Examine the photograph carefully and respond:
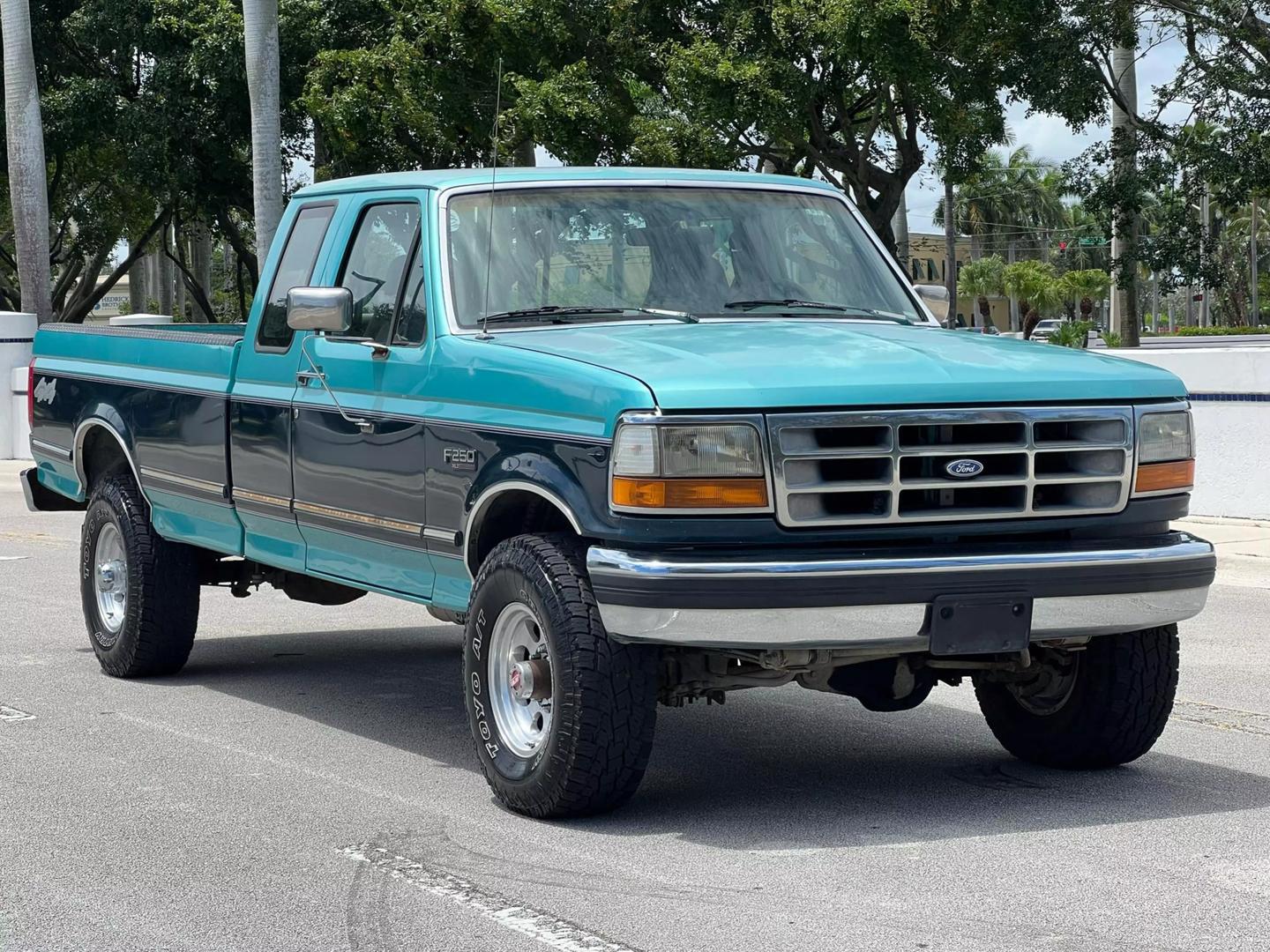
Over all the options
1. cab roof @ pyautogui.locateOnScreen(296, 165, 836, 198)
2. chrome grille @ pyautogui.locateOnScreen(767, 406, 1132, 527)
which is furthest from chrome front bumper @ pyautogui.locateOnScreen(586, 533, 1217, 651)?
cab roof @ pyautogui.locateOnScreen(296, 165, 836, 198)

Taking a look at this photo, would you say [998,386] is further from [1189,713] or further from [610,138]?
[610,138]

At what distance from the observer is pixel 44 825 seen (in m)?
6.16

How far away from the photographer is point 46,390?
9.86 meters

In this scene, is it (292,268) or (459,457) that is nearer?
(459,457)

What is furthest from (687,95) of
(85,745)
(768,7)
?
(85,745)

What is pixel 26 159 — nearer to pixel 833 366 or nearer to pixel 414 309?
pixel 414 309

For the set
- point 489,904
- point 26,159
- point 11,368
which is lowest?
point 489,904

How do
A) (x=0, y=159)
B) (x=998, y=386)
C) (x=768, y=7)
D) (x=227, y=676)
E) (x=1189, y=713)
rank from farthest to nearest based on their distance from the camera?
(x=0, y=159)
(x=768, y=7)
(x=227, y=676)
(x=1189, y=713)
(x=998, y=386)

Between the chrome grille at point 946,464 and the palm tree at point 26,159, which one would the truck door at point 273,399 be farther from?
the palm tree at point 26,159

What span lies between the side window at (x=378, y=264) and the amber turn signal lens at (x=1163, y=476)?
8.77 ft

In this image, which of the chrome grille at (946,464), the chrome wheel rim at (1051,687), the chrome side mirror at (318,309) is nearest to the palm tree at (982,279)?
the chrome wheel rim at (1051,687)

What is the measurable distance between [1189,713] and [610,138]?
19442mm

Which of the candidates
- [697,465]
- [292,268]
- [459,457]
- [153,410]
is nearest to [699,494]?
[697,465]

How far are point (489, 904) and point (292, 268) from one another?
362 cm
